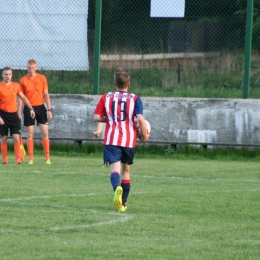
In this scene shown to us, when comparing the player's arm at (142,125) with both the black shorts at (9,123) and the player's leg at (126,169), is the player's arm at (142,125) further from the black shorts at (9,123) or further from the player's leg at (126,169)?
the black shorts at (9,123)

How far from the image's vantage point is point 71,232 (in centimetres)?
733

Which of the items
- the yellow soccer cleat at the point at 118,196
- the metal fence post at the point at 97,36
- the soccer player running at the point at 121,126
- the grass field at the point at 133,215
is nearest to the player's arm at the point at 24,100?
the grass field at the point at 133,215

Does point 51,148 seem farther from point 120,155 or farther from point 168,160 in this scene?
point 120,155

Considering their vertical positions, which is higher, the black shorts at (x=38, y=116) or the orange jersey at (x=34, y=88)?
the orange jersey at (x=34, y=88)

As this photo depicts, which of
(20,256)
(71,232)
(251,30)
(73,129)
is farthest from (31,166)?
(20,256)

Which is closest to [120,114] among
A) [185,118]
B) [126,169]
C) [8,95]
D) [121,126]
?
[121,126]

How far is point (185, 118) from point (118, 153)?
318 inches

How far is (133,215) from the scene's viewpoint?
862cm

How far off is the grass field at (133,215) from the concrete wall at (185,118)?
265 centimetres

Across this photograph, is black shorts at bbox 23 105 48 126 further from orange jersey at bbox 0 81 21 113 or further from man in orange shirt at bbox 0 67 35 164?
orange jersey at bbox 0 81 21 113

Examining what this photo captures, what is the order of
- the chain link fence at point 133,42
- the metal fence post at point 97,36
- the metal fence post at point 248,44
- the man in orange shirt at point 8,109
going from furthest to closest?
the metal fence post at point 97,36
the chain link fence at point 133,42
the metal fence post at point 248,44
the man in orange shirt at point 8,109

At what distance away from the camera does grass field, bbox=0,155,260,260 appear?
6543 mm

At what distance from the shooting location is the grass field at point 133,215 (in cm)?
654

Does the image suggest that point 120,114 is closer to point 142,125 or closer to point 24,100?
point 142,125
